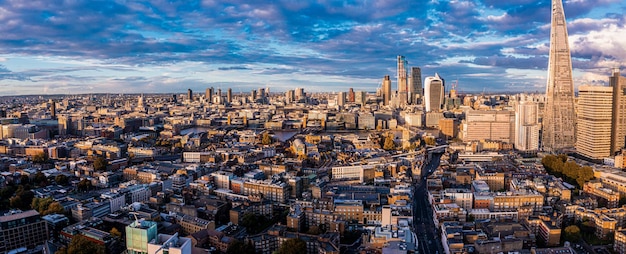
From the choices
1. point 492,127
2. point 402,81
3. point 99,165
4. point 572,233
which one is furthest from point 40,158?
point 402,81

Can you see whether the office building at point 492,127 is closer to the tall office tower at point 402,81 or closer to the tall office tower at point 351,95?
the tall office tower at point 402,81

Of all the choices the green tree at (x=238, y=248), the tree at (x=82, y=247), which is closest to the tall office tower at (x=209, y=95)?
the tree at (x=82, y=247)

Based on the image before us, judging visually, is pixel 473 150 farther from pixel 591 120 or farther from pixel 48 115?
pixel 48 115

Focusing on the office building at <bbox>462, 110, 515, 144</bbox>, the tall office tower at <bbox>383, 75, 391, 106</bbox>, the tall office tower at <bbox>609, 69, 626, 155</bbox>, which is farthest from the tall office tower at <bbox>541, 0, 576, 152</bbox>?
the tall office tower at <bbox>383, 75, 391, 106</bbox>

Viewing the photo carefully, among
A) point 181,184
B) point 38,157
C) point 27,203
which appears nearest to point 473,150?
point 181,184

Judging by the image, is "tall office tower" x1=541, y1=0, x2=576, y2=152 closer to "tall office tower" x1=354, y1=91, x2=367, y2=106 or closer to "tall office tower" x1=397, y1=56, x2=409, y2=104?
"tall office tower" x1=397, y1=56, x2=409, y2=104
